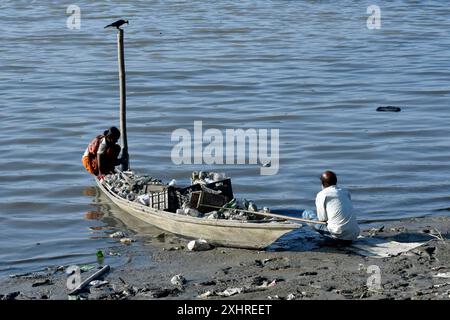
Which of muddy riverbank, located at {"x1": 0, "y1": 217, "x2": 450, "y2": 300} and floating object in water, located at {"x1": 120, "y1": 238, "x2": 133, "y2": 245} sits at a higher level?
muddy riverbank, located at {"x1": 0, "y1": 217, "x2": 450, "y2": 300}

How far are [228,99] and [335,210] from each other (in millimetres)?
12957

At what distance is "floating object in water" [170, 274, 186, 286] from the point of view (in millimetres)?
11539

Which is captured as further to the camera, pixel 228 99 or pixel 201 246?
pixel 228 99

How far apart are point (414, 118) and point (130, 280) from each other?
1201 cm

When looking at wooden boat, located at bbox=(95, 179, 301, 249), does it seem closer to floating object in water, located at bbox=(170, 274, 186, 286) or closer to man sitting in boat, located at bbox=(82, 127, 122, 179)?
floating object in water, located at bbox=(170, 274, 186, 286)

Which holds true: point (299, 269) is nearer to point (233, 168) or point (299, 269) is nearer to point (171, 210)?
point (171, 210)

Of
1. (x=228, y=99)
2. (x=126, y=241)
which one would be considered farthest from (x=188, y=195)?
(x=228, y=99)

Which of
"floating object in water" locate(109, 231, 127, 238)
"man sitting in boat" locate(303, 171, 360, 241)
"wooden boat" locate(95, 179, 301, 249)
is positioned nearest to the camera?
"wooden boat" locate(95, 179, 301, 249)

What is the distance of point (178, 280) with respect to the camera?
1159 centimetres

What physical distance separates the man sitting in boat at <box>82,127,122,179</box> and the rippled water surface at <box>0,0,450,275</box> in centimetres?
67

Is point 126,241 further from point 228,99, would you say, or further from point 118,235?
point 228,99

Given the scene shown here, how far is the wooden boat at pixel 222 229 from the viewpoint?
40.5 ft

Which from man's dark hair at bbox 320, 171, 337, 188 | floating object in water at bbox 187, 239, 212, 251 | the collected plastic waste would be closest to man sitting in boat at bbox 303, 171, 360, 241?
man's dark hair at bbox 320, 171, 337, 188

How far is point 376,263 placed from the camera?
1195 centimetres
